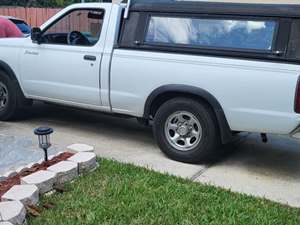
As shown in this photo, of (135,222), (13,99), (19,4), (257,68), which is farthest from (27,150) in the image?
(19,4)

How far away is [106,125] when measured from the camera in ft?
25.0

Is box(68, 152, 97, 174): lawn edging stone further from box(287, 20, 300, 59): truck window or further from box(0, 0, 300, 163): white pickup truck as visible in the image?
box(287, 20, 300, 59): truck window

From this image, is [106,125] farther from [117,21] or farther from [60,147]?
[117,21]

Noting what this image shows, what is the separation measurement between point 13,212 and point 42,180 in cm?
70

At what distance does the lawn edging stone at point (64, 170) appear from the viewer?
15.6ft

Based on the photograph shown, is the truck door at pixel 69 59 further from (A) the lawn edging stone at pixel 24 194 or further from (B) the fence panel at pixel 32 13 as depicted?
(B) the fence panel at pixel 32 13

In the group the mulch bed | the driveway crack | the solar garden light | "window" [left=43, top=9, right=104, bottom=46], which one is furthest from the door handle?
the driveway crack

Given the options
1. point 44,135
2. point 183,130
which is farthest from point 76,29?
point 44,135

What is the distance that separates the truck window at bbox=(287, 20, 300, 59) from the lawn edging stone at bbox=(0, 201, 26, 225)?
3.03 metres

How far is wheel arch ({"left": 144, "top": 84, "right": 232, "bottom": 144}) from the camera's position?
5519mm

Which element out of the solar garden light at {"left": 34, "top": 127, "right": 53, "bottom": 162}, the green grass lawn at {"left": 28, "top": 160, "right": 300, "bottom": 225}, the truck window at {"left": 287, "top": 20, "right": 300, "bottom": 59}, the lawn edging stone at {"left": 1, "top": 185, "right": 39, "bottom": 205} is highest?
the truck window at {"left": 287, "top": 20, "right": 300, "bottom": 59}

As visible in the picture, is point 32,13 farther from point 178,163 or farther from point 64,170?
point 64,170

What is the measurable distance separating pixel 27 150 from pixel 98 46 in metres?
1.58

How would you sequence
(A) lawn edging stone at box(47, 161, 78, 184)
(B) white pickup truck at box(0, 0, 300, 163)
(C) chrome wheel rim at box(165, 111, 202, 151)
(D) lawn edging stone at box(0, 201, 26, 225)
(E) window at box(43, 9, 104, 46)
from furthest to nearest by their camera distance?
(E) window at box(43, 9, 104, 46)
(C) chrome wheel rim at box(165, 111, 202, 151)
(B) white pickup truck at box(0, 0, 300, 163)
(A) lawn edging stone at box(47, 161, 78, 184)
(D) lawn edging stone at box(0, 201, 26, 225)
